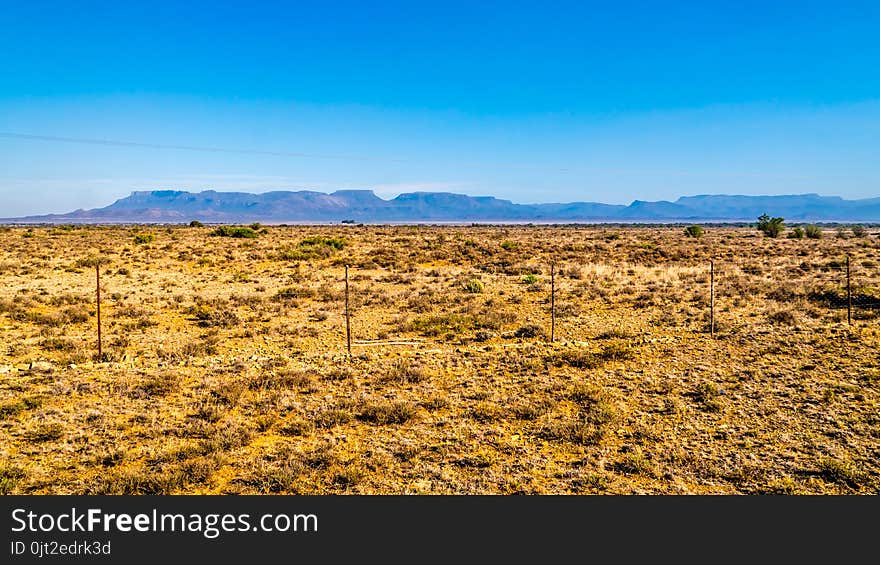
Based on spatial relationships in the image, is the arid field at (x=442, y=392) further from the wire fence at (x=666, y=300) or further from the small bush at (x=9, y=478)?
the wire fence at (x=666, y=300)

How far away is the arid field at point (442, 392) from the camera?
7496 mm

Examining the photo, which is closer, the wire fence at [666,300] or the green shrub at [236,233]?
the wire fence at [666,300]

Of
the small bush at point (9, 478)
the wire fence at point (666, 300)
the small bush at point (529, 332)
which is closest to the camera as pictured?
the small bush at point (9, 478)

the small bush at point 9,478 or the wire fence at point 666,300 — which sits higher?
the wire fence at point 666,300

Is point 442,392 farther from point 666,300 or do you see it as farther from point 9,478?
point 666,300

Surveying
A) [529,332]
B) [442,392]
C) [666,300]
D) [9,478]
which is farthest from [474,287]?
[9,478]

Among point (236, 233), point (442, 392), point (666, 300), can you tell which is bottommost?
point (442, 392)

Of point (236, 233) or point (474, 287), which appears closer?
point (474, 287)

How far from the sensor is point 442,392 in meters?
10.9

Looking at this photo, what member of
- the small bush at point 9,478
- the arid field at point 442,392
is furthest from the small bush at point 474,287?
the small bush at point 9,478

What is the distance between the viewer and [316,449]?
8.27 m

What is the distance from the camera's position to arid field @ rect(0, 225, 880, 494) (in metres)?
7.50

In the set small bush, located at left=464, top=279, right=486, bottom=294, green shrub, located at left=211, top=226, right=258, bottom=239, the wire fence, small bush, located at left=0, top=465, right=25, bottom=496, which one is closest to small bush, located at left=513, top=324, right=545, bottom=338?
the wire fence

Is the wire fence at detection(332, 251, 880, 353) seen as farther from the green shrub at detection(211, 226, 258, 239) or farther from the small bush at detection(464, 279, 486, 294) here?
the green shrub at detection(211, 226, 258, 239)
